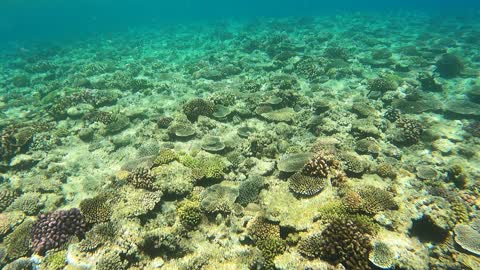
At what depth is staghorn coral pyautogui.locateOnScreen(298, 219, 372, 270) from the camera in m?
6.04

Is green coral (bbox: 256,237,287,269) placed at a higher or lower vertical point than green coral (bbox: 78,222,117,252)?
lower

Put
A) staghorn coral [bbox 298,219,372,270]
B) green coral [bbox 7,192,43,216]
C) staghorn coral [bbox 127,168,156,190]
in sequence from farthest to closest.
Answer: green coral [bbox 7,192,43,216], staghorn coral [bbox 127,168,156,190], staghorn coral [bbox 298,219,372,270]

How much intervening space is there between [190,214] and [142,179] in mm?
2028

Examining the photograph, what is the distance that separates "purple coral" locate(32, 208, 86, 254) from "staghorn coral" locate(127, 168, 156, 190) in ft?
5.58

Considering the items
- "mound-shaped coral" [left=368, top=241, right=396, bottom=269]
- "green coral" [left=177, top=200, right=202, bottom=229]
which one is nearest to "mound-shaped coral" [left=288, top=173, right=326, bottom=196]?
"mound-shaped coral" [left=368, top=241, right=396, bottom=269]

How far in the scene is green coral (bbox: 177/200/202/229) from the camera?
7.70 meters

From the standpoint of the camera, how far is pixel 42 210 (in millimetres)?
9414

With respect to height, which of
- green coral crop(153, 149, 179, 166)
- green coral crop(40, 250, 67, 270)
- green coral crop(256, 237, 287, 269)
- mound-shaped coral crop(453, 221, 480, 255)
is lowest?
mound-shaped coral crop(453, 221, 480, 255)

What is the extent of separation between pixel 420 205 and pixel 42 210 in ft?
40.3

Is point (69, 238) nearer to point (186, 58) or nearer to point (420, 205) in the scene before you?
point (420, 205)

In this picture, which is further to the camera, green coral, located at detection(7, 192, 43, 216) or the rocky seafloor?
green coral, located at detection(7, 192, 43, 216)

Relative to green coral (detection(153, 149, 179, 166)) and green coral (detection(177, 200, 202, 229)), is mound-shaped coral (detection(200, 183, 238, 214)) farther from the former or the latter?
green coral (detection(153, 149, 179, 166))

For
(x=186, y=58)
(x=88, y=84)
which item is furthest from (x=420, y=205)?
(x=186, y=58)

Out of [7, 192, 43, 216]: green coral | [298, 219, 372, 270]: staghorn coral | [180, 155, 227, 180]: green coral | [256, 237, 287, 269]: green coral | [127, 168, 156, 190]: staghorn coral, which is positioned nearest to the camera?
[298, 219, 372, 270]: staghorn coral
